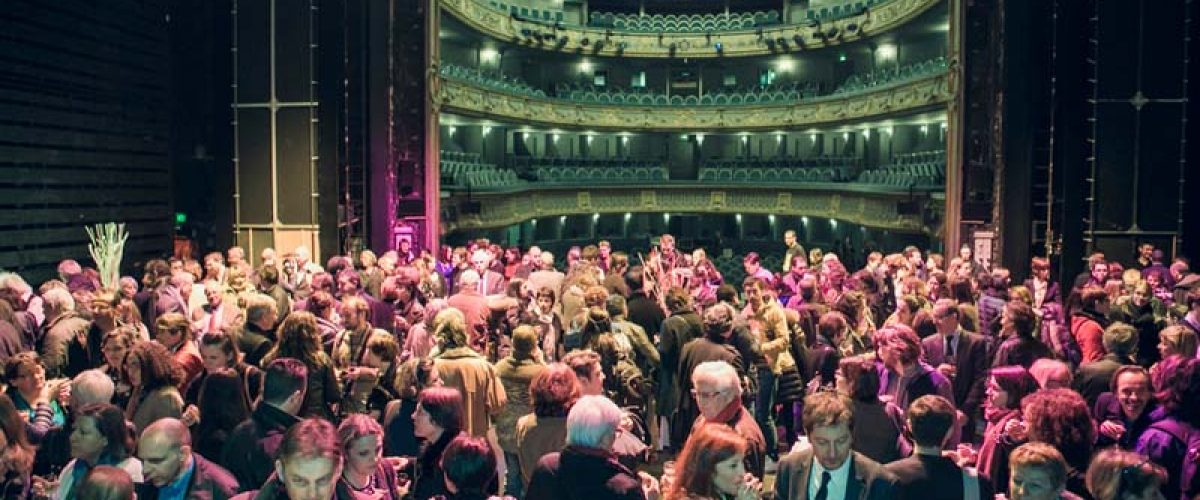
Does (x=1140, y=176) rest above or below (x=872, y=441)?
above

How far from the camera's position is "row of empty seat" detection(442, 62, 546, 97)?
30531 millimetres

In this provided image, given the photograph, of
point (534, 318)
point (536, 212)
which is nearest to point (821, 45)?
point (536, 212)

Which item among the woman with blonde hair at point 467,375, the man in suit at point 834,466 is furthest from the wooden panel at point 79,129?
the man in suit at point 834,466

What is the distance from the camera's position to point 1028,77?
19453 mm

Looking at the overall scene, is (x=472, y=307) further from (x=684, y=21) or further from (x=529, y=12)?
(x=684, y=21)

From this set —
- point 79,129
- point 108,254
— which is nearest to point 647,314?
point 108,254

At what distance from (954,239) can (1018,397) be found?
54.3 feet

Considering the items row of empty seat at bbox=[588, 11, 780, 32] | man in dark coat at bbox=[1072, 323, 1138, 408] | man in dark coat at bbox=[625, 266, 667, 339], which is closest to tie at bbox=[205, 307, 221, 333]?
man in dark coat at bbox=[625, 266, 667, 339]

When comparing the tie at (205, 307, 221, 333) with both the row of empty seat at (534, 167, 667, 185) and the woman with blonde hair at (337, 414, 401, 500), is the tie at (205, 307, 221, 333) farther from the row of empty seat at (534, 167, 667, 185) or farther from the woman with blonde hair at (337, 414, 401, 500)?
the row of empty seat at (534, 167, 667, 185)

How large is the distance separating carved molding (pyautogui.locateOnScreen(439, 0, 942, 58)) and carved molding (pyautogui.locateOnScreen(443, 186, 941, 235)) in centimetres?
468

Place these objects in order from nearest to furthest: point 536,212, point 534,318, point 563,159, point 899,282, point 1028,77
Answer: point 534,318
point 899,282
point 1028,77
point 536,212
point 563,159

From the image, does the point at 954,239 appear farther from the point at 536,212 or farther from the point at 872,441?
the point at 872,441

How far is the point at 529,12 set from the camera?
120ft

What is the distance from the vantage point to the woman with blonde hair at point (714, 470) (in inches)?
190
